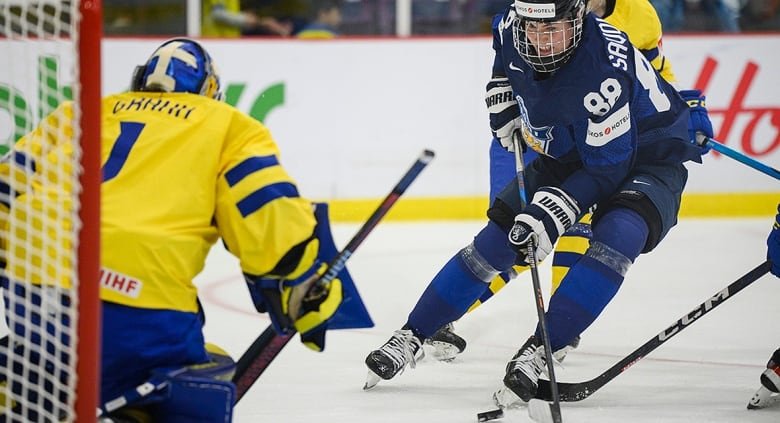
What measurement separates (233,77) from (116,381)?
3.96 metres

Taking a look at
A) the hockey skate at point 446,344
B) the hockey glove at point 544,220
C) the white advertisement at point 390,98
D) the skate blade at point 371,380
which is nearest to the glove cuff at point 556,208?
the hockey glove at point 544,220

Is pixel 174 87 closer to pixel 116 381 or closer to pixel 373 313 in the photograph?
pixel 116 381

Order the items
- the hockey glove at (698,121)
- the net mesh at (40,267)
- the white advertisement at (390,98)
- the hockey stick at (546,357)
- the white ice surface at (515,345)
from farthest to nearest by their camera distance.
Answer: the white advertisement at (390,98)
the hockey glove at (698,121)
the white ice surface at (515,345)
the hockey stick at (546,357)
the net mesh at (40,267)

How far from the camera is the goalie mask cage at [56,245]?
5.82 ft

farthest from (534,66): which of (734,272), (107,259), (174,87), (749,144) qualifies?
(749,144)

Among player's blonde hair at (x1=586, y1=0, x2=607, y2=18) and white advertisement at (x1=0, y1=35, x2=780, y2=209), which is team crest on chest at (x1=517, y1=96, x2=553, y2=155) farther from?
white advertisement at (x1=0, y1=35, x2=780, y2=209)

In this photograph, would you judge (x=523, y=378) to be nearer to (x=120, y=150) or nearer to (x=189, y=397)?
(x=189, y=397)

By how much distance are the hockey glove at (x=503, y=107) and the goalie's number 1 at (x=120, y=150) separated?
4.43ft

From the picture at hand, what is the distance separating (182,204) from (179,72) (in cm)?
29

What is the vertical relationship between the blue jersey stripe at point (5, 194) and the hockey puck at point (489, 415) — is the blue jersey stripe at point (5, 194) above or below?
above

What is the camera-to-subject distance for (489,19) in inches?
255

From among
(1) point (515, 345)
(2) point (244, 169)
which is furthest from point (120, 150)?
(1) point (515, 345)

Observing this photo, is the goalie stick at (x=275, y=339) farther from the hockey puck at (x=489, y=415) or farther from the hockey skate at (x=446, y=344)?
the hockey skate at (x=446, y=344)

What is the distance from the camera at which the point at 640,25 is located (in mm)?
3609
